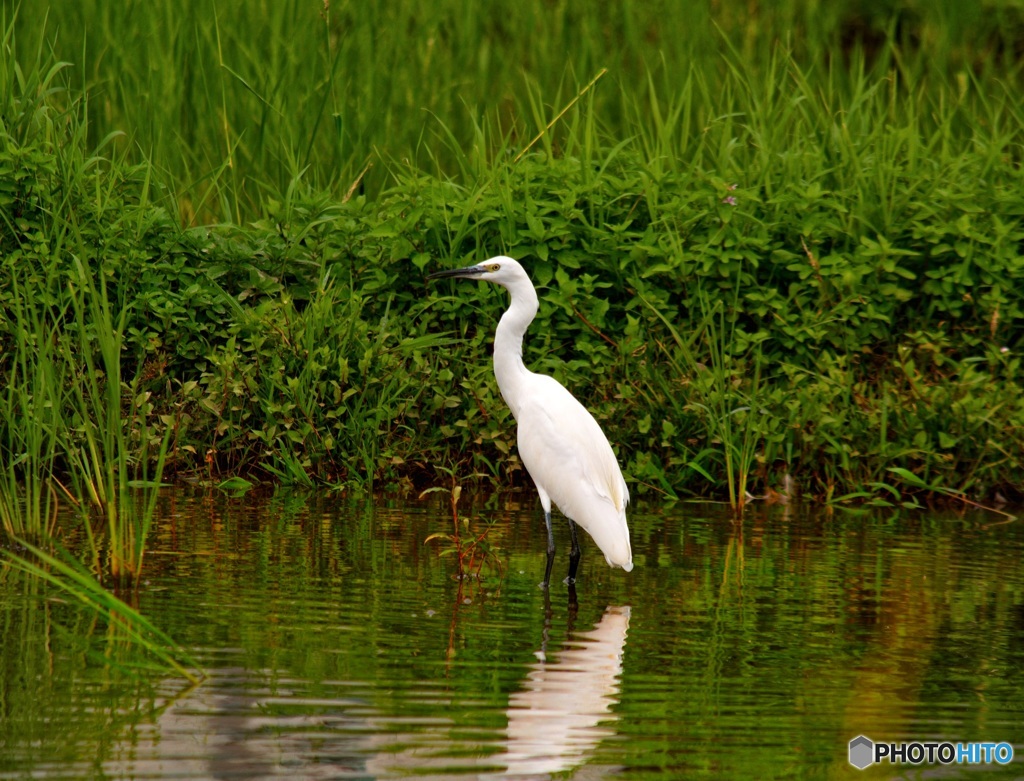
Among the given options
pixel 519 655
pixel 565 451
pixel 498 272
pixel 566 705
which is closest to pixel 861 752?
pixel 566 705

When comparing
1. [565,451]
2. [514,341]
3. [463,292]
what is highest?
[463,292]

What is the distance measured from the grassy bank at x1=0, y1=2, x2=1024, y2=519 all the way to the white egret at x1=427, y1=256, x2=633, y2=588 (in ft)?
3.07

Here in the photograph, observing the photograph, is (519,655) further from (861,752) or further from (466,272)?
(466,272)

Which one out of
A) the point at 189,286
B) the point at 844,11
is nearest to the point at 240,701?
the point at 189,286

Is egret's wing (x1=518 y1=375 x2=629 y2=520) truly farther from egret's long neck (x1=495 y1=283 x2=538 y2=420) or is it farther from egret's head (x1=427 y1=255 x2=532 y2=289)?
egret's head (x1=427 y1=255 x2=532 y2=289)

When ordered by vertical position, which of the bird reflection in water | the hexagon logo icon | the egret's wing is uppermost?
the egret's wing

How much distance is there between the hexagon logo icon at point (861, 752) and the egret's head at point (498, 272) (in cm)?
288

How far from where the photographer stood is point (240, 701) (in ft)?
13.0

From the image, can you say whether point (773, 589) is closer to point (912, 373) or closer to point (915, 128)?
point (912, 373)

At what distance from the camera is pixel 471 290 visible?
7645 mm

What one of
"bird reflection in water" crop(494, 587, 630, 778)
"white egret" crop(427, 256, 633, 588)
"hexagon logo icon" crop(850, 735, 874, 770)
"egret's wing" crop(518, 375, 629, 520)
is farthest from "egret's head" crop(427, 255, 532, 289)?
"hexagon logo icon" crop(850, 735, 874, 770)

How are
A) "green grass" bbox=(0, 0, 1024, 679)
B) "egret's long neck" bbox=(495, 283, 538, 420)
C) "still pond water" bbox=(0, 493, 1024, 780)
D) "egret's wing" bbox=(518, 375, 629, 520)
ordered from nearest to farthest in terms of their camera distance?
"still pond water" bbox=(0, 493, 1024, 780), "egret's wing" bbox=(518, 375, 629, 520), "egret's long neck" bbox=(495, 283, 538, 420), "green grass" bbox=(0, 0, 1024, 679)

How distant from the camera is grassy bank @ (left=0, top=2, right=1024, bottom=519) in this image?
712 centimetres

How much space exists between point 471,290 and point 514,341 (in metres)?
1.45
